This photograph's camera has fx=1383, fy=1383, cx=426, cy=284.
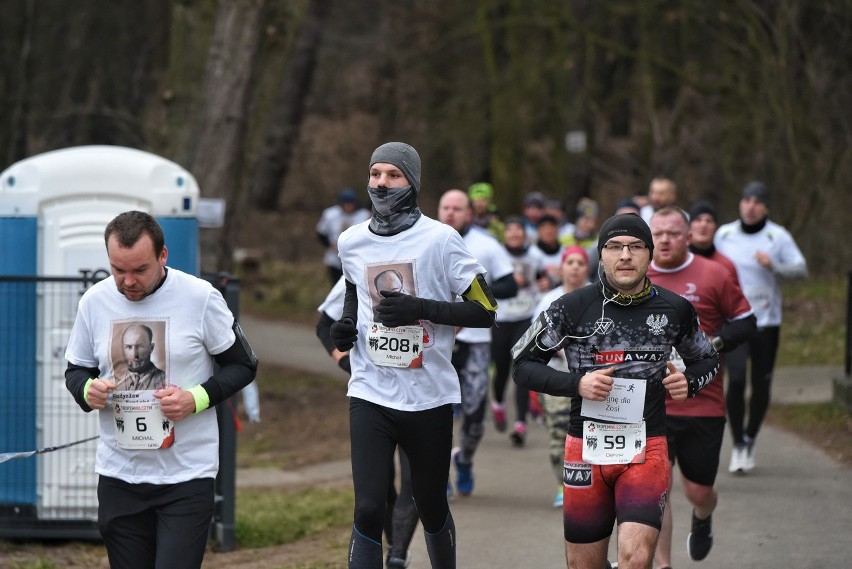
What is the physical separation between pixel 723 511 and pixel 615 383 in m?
3.99

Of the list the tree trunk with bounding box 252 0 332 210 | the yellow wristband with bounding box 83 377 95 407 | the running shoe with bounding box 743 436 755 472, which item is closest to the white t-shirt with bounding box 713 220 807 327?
the running shoe with bounding box 743 436 755 472

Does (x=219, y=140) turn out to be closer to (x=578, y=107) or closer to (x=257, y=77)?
(x=257, y=77)

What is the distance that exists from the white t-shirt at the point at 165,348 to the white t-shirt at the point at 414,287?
0.84m

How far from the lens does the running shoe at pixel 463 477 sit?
389 inches

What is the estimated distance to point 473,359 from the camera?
9641 mm

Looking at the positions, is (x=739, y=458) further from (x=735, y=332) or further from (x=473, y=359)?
(x=735, y=332)

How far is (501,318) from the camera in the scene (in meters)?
12.3

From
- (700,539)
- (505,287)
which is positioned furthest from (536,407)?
(700,539)

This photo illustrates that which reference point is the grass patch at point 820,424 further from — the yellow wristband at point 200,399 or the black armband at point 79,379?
the black armband at point 79,379

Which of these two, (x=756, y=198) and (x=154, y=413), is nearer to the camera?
(x=154, y=413)

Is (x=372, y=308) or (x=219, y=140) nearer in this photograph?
(x=372, y=308)

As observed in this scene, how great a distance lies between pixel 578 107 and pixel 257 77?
1174cm

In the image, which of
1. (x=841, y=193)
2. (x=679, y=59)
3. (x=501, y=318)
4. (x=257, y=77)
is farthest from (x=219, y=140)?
(x=679, y=59)

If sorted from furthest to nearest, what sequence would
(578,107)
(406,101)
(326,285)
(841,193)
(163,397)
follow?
(406,101) → (326,285) → (578,107) → (841,193) → (163,397)
